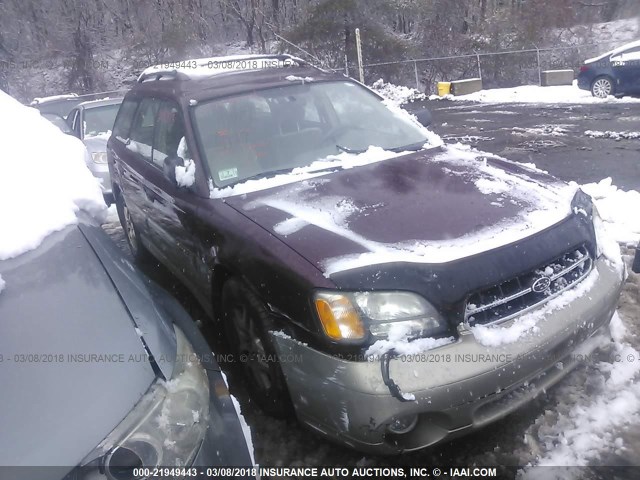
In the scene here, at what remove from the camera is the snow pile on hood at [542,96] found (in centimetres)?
Answer: 1350

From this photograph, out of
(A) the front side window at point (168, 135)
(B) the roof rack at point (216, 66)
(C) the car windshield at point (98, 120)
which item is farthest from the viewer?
(C) the car windshield at point (98, 120)

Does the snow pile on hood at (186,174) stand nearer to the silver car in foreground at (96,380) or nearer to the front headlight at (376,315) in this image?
the silver car in foreground at (96,380)

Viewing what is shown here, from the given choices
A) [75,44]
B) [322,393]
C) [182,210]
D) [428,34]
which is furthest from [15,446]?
[75,44]

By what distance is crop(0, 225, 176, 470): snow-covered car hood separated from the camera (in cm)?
143

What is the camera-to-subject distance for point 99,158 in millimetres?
7863

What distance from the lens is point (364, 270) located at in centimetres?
220

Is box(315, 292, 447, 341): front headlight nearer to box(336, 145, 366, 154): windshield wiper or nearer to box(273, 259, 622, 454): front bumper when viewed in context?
box(273, 259, 622, 454): front bumper

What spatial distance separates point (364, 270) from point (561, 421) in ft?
4.22

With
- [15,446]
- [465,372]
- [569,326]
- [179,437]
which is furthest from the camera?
[569,326]

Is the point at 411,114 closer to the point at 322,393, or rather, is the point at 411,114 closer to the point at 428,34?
the point at 322,393

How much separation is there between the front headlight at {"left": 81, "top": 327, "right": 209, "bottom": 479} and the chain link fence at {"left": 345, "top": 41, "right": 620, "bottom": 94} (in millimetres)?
21072

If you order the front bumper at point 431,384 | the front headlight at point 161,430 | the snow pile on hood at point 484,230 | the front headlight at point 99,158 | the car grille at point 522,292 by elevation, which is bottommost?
the front bumper at point 431,384

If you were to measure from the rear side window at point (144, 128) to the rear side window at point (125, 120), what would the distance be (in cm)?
14

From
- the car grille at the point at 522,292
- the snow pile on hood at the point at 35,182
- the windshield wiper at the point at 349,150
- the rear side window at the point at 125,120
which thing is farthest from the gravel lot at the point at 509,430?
the windshield wiper at the point at 349,150
